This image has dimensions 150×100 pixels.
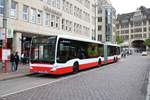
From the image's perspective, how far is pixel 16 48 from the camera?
96.3ft

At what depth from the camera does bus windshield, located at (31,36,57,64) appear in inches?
656

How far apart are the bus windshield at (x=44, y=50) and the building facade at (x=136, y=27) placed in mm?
113820

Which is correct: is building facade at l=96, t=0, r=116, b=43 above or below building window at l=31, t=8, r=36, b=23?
above

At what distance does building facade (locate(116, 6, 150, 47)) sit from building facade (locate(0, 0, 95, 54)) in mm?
81220

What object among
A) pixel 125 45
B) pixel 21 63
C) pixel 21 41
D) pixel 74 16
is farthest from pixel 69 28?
pixel 125 45

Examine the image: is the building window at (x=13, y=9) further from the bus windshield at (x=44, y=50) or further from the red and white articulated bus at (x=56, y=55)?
the bus windshield at (x=44, y=50)

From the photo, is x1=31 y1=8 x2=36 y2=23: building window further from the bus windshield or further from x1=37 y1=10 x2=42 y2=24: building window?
the bus windshield

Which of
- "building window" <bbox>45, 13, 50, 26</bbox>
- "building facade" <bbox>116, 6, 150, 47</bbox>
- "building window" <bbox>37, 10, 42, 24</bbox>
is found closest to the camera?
"building window" <bbox>37, 10, 42, 24</bbox>

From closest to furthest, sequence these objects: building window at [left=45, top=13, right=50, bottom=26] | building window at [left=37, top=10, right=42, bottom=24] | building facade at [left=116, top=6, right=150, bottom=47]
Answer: building window at [left=37, top=10, right=42, bottom=24], building window at [left=45, top=13, right=50, bottom=26], building facade at [left=116, top=6, right=150, bottom=47]

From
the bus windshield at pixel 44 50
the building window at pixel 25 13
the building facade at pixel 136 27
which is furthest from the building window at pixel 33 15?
the building facade at pixel 136 27

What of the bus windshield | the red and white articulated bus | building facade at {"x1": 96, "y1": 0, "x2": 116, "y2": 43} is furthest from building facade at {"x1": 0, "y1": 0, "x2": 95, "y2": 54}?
building facade at {"x1": 96, "y1": 0, "x2": 116, "y2": 43}

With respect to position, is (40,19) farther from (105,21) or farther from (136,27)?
(136,27)

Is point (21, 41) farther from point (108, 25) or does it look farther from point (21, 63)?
point (108, 25)

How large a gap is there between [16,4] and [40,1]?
5058mm
